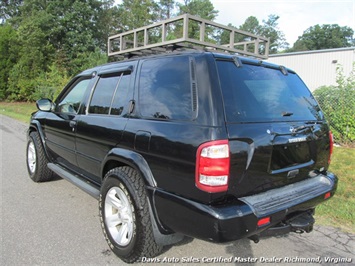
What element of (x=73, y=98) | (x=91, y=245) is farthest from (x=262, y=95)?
(x=73, y=98)

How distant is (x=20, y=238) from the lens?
3369 mm

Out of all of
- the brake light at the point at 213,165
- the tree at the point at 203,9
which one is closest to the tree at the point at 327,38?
the tree at the point at 203,9

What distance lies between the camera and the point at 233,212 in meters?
2.25

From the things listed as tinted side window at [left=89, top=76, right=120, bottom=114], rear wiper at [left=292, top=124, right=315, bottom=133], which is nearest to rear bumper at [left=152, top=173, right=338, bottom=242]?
rear wiper at [left=292, top=124, right=315, bottom=133]

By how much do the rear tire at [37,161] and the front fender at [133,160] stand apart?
2387 millimetres

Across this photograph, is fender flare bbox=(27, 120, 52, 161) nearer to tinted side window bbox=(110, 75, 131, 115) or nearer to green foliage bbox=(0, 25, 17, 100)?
tinted side window bbox=(110, 75, 131, 115)

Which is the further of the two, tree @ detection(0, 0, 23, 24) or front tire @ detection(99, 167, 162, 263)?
tree @ detection(0, 0, 23, 24)

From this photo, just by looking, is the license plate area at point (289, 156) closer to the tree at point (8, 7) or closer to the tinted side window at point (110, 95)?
the tinted side window at point (110, 95)

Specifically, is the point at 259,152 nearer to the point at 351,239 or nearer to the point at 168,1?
the point at 351,239

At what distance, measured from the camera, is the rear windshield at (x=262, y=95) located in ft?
8.28

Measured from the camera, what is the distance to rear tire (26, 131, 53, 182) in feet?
16.6

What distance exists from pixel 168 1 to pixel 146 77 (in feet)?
193

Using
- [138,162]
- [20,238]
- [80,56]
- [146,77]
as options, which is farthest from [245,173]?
[80,56]

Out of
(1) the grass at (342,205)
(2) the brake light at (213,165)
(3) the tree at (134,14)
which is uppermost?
(3) the tree at (134,14)
